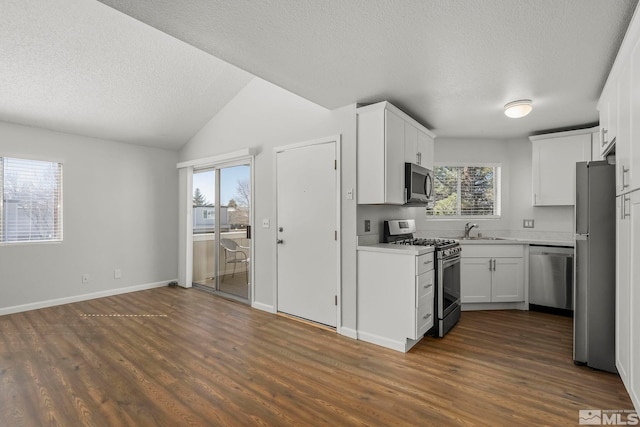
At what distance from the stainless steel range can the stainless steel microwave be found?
0.36 m

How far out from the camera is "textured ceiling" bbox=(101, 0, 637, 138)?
1726 millimetres

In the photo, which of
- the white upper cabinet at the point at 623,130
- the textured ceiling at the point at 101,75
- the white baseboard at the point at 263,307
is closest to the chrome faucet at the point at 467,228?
the white upper cabinet at the point at 623,130

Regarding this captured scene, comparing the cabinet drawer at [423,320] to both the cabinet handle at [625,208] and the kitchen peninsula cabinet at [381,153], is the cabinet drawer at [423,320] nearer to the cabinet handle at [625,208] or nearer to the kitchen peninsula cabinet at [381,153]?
the kitchen peninsula cabinet at [381,153]

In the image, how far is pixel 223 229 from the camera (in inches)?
185

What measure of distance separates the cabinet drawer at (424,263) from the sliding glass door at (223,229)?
2291 millimetres

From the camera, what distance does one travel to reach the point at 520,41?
80.4 inches

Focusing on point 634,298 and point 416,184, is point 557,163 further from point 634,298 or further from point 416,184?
point 634,298

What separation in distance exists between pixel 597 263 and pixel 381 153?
189 centimetres

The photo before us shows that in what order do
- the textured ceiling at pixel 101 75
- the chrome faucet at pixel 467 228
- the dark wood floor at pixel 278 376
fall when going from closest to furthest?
the dark wood floor at pixel 278 376, the textured ceiling at pixel 101 75, the chrome faucet at pixel 467 228

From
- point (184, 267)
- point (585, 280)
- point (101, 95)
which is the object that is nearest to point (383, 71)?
point (585, 280)

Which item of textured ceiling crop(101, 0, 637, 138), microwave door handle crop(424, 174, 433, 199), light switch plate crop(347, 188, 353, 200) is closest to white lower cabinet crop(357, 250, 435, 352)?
light switch plate crop(347, 188, 353, 200)

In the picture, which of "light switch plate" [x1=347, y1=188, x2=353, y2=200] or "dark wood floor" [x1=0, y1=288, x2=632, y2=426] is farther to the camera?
"light switch plate" [x1=347, y1=188, x2=353, y2=200]

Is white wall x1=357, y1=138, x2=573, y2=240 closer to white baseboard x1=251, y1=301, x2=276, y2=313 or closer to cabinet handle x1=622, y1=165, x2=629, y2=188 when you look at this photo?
white baseboard x1=251, y1=301, x2=276, y2=313

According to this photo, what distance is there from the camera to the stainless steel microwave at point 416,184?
324cm
